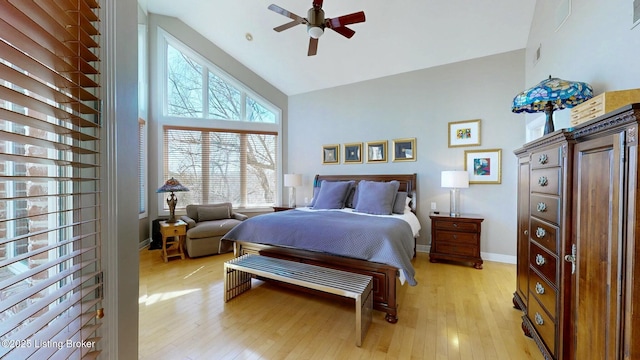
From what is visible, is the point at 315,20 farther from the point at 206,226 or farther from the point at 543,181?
the point at 206,226

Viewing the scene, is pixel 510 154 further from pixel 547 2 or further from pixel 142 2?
pixel 142 2

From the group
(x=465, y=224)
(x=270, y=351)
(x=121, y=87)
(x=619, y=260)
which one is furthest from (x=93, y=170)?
(x=465, y=224)

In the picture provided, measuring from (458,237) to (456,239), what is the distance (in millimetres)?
40

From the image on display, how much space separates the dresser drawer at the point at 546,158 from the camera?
4.74ft

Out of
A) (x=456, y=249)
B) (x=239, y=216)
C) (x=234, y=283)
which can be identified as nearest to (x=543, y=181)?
(x=456, y=249)

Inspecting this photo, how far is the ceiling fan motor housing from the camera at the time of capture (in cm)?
249

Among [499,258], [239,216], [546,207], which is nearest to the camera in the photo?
[546,207]

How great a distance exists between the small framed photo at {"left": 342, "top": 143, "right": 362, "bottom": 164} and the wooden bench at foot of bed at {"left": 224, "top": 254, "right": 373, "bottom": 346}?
8.58ft

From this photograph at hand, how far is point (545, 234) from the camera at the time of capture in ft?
5.15

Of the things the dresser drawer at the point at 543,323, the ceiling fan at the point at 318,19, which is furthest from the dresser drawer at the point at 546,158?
the ceiling fan at the point at 318,19

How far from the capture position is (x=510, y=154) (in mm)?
3568

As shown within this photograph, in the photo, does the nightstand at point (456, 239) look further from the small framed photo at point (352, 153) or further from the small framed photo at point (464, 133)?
the small framed photo at point (352, 153)

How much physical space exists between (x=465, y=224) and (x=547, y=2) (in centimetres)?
272

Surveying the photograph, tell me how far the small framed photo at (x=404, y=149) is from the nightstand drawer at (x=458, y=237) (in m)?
1.30
